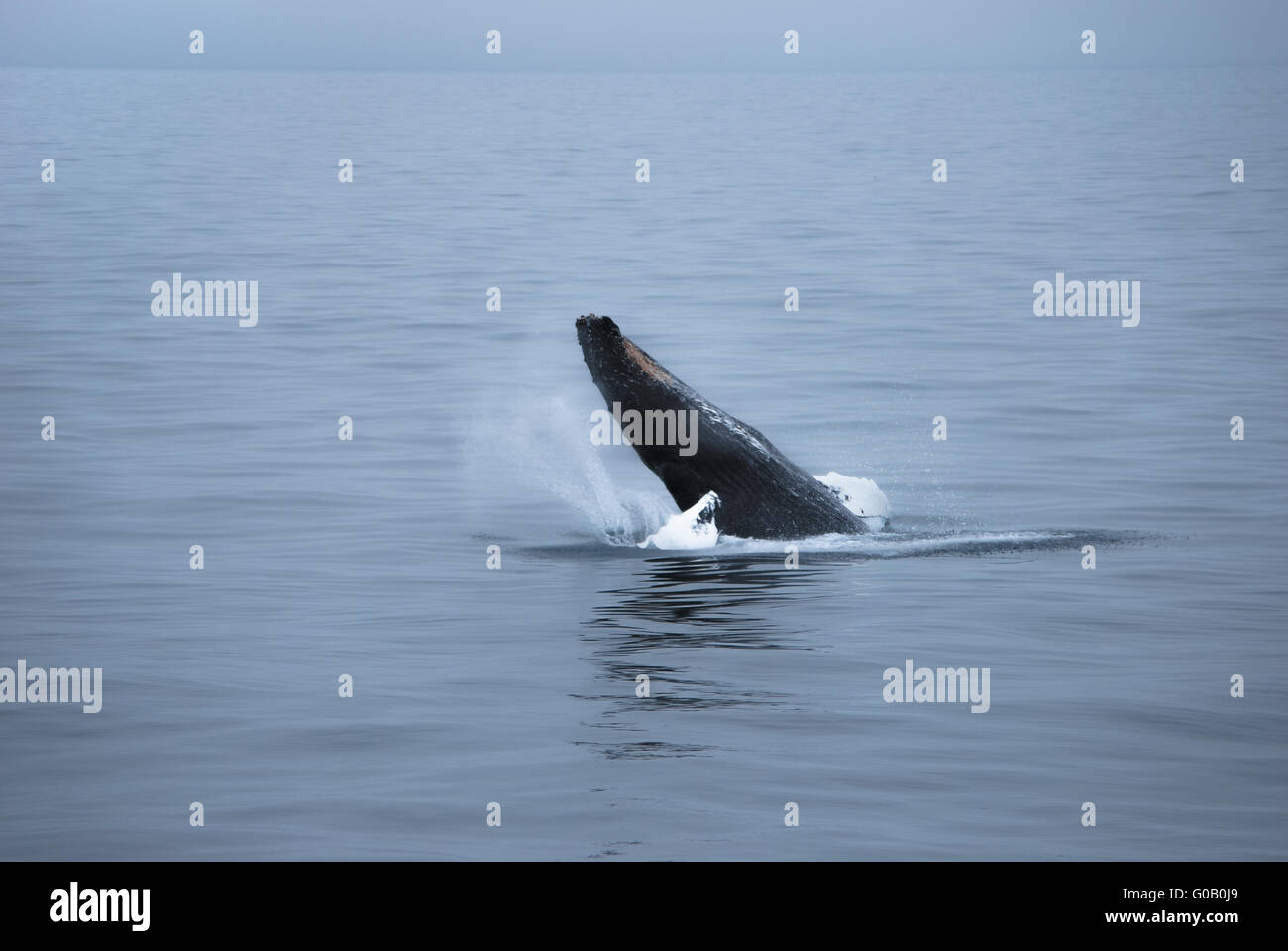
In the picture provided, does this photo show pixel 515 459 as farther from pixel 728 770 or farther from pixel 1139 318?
pixel 1139 318

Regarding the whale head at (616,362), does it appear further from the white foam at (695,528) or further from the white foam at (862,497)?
the white foam at (862,497)

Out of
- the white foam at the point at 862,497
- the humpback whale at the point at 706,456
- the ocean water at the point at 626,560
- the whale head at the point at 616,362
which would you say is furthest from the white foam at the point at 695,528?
the white foam at the point at 862,497

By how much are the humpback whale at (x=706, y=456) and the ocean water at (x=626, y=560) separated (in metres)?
0.46

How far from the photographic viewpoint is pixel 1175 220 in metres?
56.6

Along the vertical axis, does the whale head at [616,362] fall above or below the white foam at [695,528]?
above

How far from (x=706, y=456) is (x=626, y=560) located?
1.45 m

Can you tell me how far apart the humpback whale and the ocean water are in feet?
1.52

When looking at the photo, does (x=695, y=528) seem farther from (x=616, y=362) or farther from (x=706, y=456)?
(x=616, y=362)

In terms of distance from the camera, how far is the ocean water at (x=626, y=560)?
10.9m

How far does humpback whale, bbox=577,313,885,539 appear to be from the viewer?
56.1ft

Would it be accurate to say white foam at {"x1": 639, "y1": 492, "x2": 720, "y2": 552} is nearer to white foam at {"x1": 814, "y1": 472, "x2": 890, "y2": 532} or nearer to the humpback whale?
the humpback whale

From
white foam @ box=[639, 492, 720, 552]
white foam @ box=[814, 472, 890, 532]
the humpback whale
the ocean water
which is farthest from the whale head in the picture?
white foam @ box=[814, 472, 890, 532]

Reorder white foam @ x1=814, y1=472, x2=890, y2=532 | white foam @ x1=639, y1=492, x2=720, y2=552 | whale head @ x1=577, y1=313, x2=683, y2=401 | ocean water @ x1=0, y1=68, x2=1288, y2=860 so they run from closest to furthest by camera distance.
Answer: ocean water @ x1=0, y1=68, x2=1288, y2=860
whale head @ x1=577, y1=313, x2=683, y2=401
white foam @ x1=639, y1=492, x2=720, y2=552
white foam @ x1=814, y1=472, x2=890, y2=532

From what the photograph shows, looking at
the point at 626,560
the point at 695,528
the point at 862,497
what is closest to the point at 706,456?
the point at 695,528
